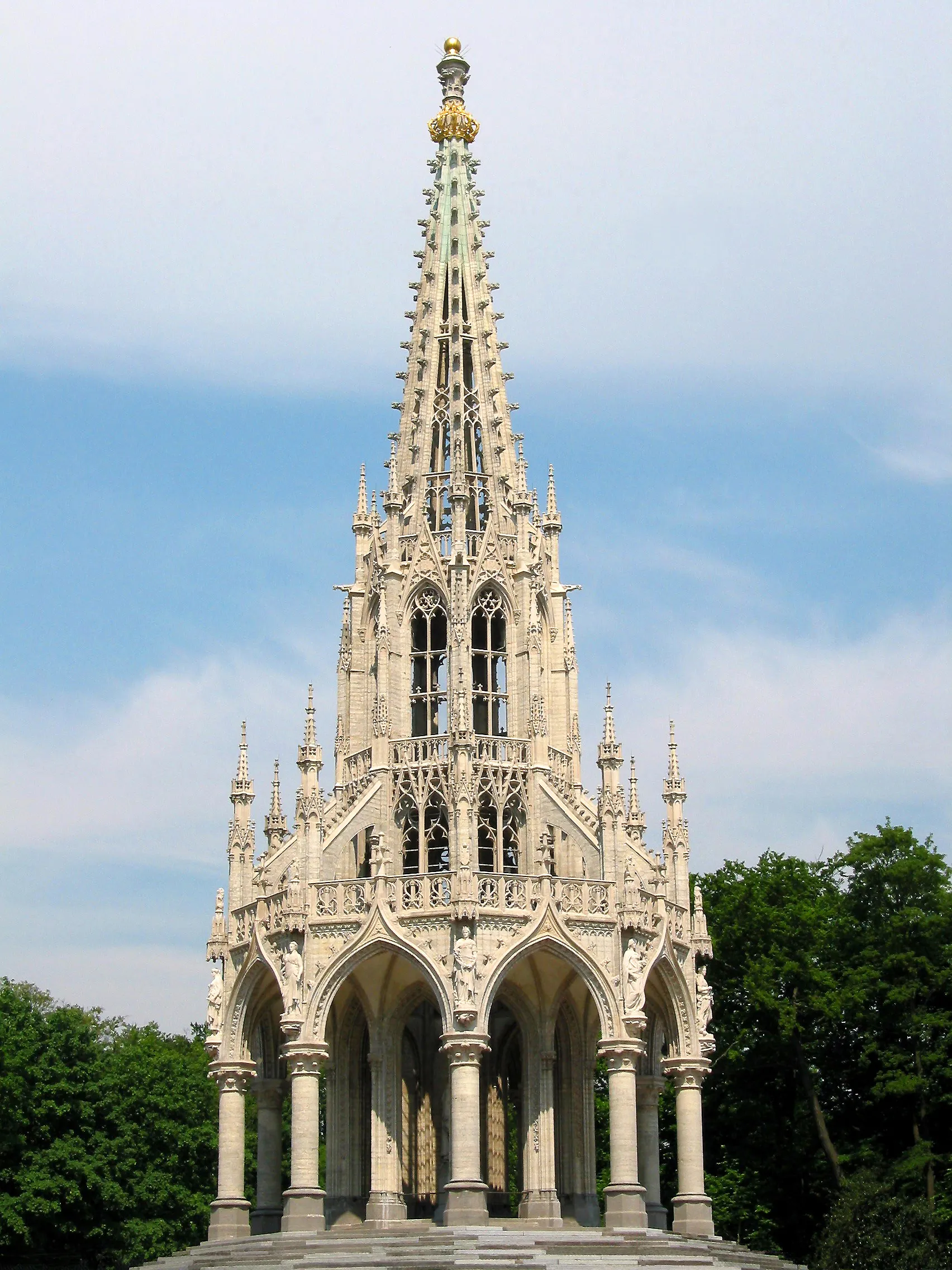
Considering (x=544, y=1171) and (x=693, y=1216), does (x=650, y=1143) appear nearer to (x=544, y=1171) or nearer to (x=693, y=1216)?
(x=693, y=1216)

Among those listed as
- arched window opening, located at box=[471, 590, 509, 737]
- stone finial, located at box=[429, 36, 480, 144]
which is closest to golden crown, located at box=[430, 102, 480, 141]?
stone finial, located at box=[429, 36, 480, 144]

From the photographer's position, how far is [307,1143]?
146 ft

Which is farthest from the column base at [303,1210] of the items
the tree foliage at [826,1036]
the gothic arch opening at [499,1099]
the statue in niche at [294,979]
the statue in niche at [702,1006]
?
the tree foliage at [826,1036]

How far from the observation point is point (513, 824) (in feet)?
161

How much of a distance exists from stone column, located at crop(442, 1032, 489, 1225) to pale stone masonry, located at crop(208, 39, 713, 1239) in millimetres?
57

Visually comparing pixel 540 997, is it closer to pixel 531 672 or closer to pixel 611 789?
pixel 611 789

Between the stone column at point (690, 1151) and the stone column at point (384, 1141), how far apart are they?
23.5ft

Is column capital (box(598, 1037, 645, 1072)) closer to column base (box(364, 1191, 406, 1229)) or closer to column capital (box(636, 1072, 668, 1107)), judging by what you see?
column capital (box(636, 1072, 668, 1107))

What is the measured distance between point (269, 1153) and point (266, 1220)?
→ 1736 millimetres

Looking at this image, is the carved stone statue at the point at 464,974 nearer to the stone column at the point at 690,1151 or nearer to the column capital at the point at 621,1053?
the column capital at the point at 621,1053

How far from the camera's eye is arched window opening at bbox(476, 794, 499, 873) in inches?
1911

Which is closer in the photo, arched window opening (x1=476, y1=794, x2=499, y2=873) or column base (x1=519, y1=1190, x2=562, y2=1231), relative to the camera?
column base (x1=519, y1=1190, x2=562, y2=1231)

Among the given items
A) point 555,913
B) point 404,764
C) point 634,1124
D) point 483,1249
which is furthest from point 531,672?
point 483,1249

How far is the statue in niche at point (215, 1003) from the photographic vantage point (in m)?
47.9
